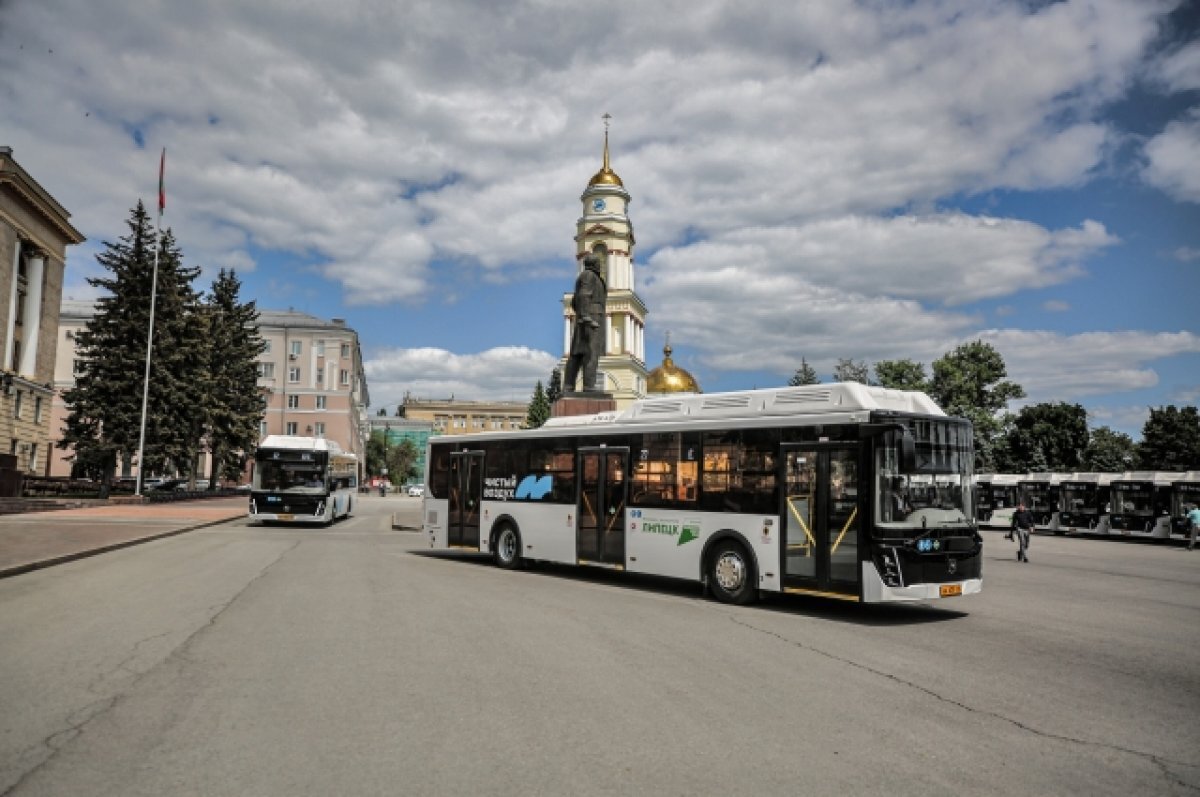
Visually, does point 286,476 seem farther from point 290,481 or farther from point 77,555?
point 77,555

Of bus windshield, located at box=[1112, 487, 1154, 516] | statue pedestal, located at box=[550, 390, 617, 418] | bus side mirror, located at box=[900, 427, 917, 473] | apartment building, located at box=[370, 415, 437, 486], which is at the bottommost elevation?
bus windshield, located at box=[1112, 487, 1154, 516]

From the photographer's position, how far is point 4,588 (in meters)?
12.5

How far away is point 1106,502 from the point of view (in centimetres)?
4078

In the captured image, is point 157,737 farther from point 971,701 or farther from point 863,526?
point 863,526

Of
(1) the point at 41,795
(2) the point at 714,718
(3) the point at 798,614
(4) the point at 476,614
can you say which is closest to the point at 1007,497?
(3) the point at 798,614

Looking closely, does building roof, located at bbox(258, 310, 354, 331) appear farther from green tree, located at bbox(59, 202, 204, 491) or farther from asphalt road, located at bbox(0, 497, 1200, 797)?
asphalt road, located at bbox(0, 497, 1200, 797)

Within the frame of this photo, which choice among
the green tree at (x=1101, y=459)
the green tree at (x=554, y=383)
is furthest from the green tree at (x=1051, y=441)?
the green tree at (x=554, y=383)

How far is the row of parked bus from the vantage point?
37156 mm

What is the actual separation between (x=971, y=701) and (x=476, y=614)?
5.88 meters

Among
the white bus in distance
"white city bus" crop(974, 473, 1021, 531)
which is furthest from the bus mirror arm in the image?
"white city bus" crop(974, 473, 1021, 531)

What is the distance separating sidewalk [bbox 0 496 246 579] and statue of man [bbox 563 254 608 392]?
476 inches

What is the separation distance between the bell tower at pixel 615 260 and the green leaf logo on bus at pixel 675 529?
75263 mm

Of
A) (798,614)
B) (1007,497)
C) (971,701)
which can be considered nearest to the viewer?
(971,701)

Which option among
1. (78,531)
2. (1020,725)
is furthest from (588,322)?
(1020,725)
